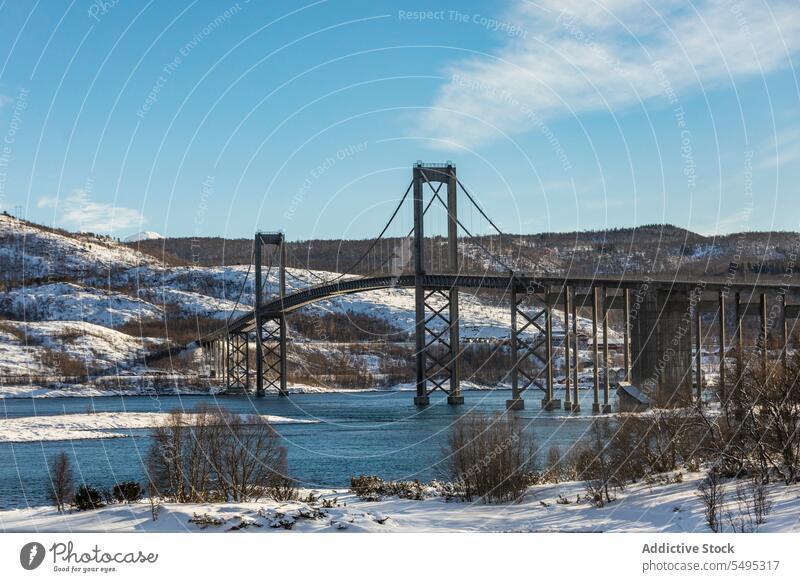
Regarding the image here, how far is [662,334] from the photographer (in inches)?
2424

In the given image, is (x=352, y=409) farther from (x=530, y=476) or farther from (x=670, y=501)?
(x=670, y=501)

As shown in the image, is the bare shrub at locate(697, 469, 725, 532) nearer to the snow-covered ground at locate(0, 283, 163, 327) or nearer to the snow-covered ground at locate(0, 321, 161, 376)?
the snow-covered ground at locate(0, 321, 161, 376)

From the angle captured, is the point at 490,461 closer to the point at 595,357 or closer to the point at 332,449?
the point at 332,449

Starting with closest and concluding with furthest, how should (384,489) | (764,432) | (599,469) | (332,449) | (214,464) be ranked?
(764,432)
(214,464)
(599,469)
(384,489)
(332,449)

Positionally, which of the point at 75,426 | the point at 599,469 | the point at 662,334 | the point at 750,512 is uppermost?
Result: the point at 662,334

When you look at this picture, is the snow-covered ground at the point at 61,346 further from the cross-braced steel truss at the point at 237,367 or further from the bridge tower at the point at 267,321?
the bridge tower at the point at 267,321

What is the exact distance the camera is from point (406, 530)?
19.3 metres

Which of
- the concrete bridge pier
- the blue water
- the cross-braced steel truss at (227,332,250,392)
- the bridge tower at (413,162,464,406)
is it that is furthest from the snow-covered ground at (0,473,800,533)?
the cross-braced steel truss at (227,332,250,392)

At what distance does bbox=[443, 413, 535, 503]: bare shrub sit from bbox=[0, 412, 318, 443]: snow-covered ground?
2466 centimetres

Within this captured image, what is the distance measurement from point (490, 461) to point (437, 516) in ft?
11.0

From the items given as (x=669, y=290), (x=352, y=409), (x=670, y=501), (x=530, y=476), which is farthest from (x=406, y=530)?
(x=352, y=409)
